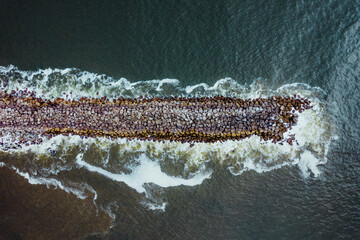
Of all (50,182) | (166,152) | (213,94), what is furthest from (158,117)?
(50,182)

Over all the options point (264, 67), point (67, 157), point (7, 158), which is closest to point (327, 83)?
point (264, 67)

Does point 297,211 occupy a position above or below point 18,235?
above

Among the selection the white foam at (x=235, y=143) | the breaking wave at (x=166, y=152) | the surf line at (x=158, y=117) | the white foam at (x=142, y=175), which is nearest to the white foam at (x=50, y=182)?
the breaking wave at (x=166, y=152)

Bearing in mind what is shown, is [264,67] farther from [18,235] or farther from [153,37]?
[18,235]

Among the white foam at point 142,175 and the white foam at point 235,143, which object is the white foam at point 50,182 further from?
the white foam at point 142,175

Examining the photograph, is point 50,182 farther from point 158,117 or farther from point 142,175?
point 158,117

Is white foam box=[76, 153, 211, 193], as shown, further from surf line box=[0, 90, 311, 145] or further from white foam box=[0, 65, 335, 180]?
A: surf line box=[0, 90, 311, 145]
